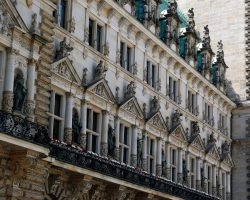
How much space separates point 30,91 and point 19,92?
0.54m

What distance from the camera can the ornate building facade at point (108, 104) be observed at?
23938mm

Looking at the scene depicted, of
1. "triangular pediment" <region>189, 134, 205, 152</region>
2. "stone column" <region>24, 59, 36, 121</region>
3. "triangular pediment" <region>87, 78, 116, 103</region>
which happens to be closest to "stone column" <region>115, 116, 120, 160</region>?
"triangular pediment" <region>87, 78, 116, 103</region>

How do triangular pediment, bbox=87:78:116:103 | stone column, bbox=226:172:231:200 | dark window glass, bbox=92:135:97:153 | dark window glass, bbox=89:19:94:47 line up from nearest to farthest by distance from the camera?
1. triangular pediment, bbox=87:78:116:103
2. dark window glass, bbox=92:135:97:153
3. dark window glass, bbox=89:19:94:47
4. stone column, bbox=226:172:231:200

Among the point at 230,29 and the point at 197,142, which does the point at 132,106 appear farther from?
the point at 230,29

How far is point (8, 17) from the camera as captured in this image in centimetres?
2409

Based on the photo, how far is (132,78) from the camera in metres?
35.5

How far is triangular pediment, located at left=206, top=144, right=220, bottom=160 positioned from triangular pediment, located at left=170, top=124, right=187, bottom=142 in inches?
178

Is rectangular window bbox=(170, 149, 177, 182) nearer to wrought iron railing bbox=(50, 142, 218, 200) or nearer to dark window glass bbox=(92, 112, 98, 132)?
wrought iron railing bbox=(50, 142, 218, 200)

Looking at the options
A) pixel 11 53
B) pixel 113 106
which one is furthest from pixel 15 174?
pixel 113 106

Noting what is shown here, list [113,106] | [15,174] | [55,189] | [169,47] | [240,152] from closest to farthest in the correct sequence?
[15,174] < [55,189] < [113,106] < [169,47] < [240,152]

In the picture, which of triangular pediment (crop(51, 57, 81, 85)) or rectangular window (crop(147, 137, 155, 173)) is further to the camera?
rectangular window (crop(147, 137, 155, 173))

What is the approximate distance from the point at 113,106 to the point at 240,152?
21614 millimetres

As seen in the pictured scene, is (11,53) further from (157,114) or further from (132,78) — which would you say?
(157,114)

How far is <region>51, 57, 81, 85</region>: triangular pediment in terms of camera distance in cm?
2842
